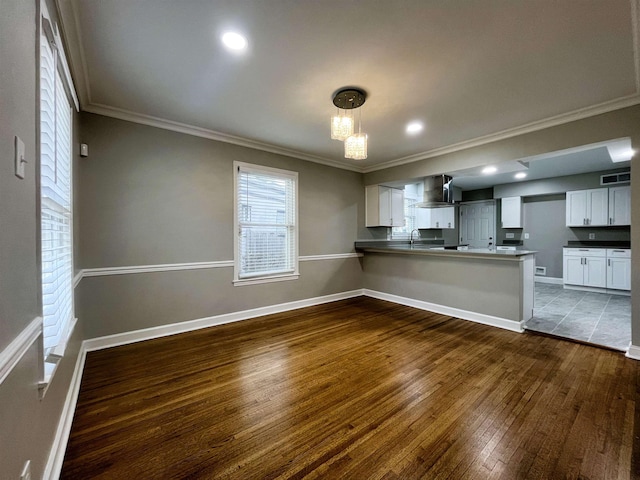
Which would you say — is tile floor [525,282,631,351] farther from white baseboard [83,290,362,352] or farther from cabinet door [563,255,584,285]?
white baseboard [83,290,362,352]

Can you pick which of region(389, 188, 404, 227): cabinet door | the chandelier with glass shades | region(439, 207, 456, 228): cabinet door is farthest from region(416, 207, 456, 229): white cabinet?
the chandelier with glass shades

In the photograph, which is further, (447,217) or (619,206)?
(447,217)

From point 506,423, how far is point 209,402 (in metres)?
2.07

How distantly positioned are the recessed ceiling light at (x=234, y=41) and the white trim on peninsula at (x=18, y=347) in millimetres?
1953

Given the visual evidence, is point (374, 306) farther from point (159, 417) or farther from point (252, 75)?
point (252, 75)

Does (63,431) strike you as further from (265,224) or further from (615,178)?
(615,178)

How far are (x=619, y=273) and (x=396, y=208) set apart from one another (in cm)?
446

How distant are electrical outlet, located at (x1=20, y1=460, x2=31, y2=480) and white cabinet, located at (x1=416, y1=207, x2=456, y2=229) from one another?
699 cm

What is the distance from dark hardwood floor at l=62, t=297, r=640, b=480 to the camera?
4.85ft

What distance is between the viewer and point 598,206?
5.68 m

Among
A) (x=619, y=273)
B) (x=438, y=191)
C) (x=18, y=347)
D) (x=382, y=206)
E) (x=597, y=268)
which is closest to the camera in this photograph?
(x=18, y=347)

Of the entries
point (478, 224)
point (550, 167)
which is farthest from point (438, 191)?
point (478, 224)

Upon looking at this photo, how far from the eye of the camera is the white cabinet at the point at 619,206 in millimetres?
5355

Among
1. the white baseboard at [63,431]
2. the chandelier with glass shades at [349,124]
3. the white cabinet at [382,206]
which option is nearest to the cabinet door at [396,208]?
the white cabinet at [382,206]
